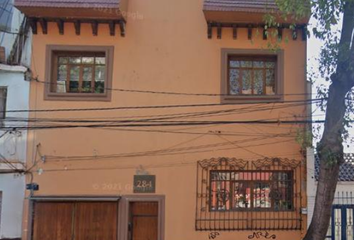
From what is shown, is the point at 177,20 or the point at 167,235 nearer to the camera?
the point at 167,235

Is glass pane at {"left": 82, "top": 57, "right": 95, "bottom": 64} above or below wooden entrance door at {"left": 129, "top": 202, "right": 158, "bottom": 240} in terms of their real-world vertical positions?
above

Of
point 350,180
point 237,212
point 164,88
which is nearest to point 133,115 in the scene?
point 164,88

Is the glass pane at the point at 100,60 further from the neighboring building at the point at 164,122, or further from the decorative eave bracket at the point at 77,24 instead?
the decorative eave bracket at the point at 77,24

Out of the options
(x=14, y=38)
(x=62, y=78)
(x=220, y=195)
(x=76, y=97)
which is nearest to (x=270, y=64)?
(x=220, y=195)

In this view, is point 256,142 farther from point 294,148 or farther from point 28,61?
point 28,61

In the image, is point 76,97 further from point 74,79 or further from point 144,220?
point 144,220

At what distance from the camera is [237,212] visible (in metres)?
11.3

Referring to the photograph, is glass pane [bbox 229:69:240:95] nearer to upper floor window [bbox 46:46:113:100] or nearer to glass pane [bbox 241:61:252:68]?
glass pane [bbox 241:61:252:68]

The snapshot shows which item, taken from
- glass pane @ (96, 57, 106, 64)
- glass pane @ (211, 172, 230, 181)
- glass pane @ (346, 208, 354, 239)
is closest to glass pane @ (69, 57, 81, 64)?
Result: glass pane @ (96, 57, 106, 64)

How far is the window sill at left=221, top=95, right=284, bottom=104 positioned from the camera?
11.6 m

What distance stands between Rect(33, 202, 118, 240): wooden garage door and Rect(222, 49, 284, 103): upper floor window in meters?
4.81

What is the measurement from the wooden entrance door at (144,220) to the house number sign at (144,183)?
43 centimetres

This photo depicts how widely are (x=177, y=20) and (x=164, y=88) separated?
7.07ft

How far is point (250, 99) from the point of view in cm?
1167
